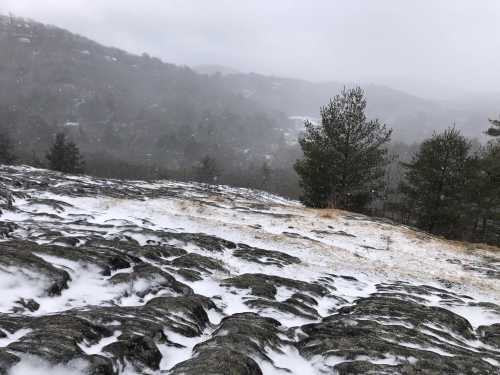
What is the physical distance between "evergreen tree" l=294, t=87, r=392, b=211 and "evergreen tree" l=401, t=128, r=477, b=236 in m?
4.43

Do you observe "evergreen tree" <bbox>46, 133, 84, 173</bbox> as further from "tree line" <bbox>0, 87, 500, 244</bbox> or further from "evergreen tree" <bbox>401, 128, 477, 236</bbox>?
"evergreen tree" <bbox>401, 128, 477, 236</bbox>

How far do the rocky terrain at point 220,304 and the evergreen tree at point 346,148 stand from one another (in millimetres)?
15688

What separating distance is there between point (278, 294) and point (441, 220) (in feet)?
100

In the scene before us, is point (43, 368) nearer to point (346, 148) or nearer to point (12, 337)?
point (12, 337)

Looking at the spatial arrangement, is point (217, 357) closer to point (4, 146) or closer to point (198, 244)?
point (198, 244)

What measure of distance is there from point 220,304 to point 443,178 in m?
32.2

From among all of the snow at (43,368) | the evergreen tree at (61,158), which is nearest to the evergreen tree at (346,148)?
the snow at (43,368)

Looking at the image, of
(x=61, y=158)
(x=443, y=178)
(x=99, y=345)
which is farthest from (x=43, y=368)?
(x=61, y=158)

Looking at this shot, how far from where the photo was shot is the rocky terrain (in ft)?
19.1

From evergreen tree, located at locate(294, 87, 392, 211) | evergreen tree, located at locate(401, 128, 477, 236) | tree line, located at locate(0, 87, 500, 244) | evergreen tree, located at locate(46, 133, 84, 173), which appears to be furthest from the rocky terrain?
evergreen tree, located at locate(46, 133, 84, 173)

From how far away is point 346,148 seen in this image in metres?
32.8

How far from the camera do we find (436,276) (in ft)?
51.6

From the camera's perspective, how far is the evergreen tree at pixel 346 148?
32406 mm

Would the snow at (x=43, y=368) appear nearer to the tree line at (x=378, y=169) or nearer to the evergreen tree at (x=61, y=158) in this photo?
the tree line at (x=378, y=169)
